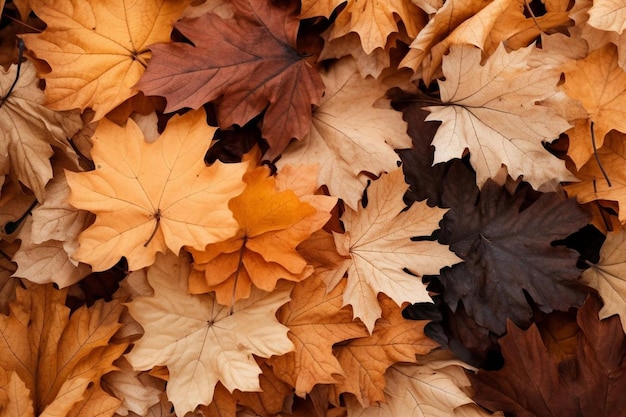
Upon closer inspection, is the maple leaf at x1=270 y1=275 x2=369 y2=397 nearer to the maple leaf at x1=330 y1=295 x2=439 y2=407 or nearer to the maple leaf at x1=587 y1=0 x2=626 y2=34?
the maple leaf at x1=330 y1=295 x2=439 y2=407

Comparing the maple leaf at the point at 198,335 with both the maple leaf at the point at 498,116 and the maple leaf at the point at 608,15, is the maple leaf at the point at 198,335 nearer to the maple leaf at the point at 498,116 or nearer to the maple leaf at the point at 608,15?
the maple leaf at the point at 498,116

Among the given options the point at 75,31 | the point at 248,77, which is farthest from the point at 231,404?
the point at 75,31

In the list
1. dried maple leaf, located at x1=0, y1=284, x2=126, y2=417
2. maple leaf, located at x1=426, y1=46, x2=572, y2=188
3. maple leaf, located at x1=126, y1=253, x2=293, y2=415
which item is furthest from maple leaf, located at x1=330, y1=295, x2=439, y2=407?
dried maple leaf, located at x1=0, y1=284, x2=126, y2=417

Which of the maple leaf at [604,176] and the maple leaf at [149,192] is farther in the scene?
the maple leaf at [604,176]

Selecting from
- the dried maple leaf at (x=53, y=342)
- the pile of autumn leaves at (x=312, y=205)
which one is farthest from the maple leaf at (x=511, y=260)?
the dried maple leaf at (x=53, y=342)

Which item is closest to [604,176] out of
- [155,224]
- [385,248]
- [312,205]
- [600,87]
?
[600,87]

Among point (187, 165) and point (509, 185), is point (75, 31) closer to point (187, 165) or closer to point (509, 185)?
point (187, 165)
